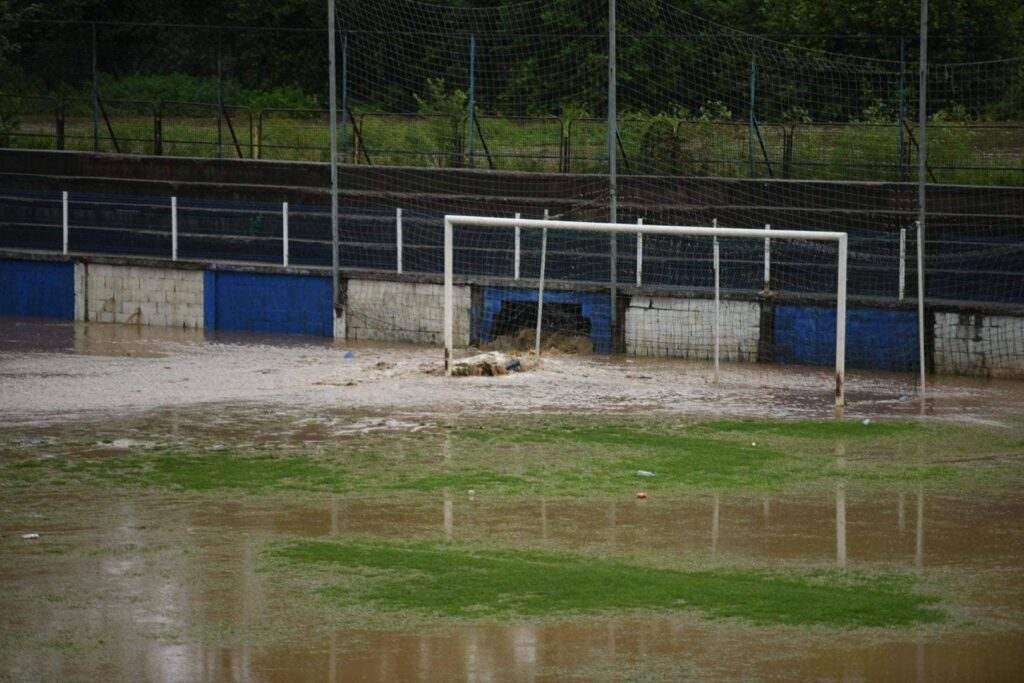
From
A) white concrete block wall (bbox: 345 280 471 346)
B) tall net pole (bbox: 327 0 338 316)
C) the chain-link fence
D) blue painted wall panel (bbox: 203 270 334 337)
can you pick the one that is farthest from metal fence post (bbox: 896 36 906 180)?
blue painted wall panel (bbox: 203 270 334 337)

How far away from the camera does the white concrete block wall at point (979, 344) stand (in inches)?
714

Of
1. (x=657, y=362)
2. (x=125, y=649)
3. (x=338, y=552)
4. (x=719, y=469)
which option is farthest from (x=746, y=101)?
(x=125, y=649)

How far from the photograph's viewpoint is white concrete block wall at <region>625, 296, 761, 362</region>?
1969 cm

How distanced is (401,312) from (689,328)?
4.18 meters

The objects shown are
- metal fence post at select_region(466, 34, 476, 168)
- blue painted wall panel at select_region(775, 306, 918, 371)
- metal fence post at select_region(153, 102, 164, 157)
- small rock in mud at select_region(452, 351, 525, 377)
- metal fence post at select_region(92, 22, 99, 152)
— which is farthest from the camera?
metal fence post at select_region(92, 22, 99, 152)

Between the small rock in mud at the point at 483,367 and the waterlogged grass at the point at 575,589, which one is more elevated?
the small rock in mud at the point at 483,367

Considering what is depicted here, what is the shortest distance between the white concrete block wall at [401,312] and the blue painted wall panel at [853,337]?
14.5 ft

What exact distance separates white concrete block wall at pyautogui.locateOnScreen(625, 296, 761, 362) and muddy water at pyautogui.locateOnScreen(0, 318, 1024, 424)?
17.5 inches

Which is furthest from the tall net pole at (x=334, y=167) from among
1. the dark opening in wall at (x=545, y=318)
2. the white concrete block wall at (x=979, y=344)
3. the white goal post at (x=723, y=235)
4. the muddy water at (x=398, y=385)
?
the white concrete block wall at (x=979, y=344)

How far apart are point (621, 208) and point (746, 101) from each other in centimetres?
324

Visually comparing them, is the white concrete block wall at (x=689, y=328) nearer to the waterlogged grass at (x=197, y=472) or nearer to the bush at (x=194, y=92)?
the waterlogged grass at (x=197, y=472)

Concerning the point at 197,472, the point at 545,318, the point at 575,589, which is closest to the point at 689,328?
the point at 545,318

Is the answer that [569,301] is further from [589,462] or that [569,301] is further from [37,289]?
[37,289]

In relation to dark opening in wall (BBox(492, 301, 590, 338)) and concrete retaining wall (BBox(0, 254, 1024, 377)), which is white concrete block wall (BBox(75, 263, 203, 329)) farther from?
dark opening in wall (BBox(492, 301, 590, 338))
